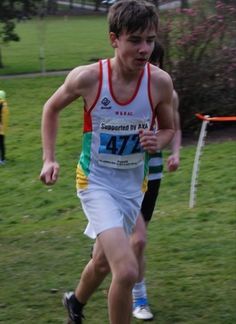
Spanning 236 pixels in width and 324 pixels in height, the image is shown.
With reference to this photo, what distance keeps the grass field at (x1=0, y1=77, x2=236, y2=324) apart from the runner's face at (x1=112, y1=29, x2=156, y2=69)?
1.71m

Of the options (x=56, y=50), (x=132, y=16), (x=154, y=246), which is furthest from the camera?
(x=56, y=50)

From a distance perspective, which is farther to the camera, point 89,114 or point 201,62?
point 201,62

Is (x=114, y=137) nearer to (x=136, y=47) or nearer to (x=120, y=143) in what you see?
(x=120, y=143)

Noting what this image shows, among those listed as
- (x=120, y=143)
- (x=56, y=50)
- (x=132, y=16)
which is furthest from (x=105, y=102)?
(x=56, y=50)

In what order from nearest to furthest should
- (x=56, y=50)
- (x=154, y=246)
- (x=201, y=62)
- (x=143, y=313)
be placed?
1. (x=143, y=313)
2. (x=154, y=246)
3. (x=201, y=62)
4. (x=56, y=50)

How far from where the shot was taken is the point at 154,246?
6.67 m

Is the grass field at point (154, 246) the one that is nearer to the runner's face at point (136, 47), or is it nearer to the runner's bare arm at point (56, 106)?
the runner's bare arm at point (56, 106)

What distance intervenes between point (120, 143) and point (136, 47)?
0.54 m

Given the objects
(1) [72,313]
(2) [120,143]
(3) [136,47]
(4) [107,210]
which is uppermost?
(3) [136,47]

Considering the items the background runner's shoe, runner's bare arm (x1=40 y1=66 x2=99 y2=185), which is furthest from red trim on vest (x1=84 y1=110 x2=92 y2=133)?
the background runner's shoe

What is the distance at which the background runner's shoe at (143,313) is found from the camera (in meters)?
4.84

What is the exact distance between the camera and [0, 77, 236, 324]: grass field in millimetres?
5043

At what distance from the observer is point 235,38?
13992mm

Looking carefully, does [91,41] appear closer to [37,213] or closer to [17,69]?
[17,69]
